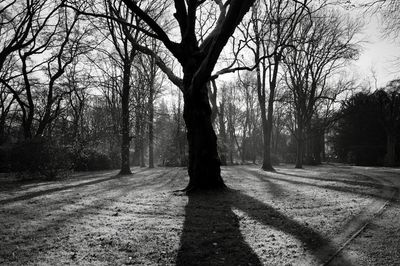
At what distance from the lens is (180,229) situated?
549cm

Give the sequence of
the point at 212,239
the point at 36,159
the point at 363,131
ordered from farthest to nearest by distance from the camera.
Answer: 1. the point at 363,131
2. the point at 36,159
3. the point at 212,239

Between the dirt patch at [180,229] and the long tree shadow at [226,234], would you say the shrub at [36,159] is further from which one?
the long tree shadow at [226,234]

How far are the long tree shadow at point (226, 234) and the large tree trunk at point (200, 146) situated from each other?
1.52m

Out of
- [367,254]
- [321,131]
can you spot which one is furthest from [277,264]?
[321,131]

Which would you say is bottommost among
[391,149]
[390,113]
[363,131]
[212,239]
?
[212,239]

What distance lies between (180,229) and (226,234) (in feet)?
2.80

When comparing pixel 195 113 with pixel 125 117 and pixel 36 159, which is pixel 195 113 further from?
pixel 125 117

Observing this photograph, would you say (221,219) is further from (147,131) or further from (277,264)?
(147,131)

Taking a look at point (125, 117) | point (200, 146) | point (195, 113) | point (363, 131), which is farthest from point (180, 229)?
point (363, 131)

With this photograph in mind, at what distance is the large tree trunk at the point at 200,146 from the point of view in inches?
368

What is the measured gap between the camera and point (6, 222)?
6.31 metres

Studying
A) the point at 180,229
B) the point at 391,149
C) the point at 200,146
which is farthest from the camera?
the point at 391,149

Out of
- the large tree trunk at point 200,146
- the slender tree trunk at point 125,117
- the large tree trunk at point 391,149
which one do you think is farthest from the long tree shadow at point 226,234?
the large tree trunk at point 391,149

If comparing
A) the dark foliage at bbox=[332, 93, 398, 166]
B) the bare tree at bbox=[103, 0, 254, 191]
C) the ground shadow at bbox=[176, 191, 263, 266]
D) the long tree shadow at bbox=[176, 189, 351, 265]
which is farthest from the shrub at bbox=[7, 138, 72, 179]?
the dark foliage at bbox=[332, 93, 398, 166]
